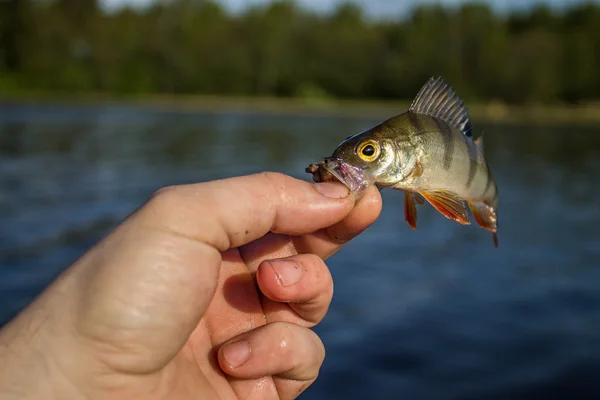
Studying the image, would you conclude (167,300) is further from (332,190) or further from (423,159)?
(423,159)

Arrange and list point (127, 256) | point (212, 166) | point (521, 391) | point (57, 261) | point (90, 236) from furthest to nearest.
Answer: point (212, 166), point (90, 236), point (57, 261), point (521, 391), point (127, 256)

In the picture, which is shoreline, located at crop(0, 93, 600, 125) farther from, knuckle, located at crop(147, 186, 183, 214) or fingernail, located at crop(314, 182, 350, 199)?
knuckle, located at crop(147, 186, 183, 214)

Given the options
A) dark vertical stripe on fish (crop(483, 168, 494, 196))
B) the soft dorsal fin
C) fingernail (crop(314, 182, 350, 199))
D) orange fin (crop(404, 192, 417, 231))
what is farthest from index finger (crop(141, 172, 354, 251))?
dark vertical stripe on fish (crop(483, 168, 494, 196))

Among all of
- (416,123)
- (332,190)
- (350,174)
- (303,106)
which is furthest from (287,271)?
(303,106)

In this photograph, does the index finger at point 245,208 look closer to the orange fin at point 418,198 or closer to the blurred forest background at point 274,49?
the orange fin at point 418,198

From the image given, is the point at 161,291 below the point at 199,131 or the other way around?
the other way around

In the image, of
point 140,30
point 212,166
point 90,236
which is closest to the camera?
point 90,236

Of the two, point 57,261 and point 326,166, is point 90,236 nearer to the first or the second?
point 57,261

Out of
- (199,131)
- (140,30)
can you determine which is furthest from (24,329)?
(140,30)
